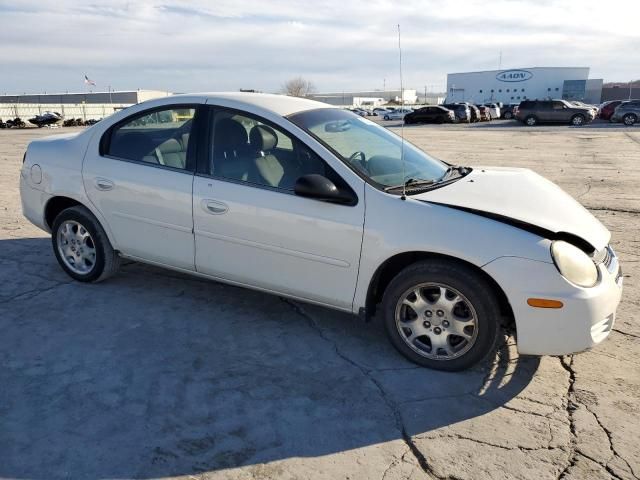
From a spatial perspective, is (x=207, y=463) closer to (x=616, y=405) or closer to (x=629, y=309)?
(x=616, y=405)

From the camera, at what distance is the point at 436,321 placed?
3.32 m

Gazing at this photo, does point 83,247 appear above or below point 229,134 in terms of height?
below

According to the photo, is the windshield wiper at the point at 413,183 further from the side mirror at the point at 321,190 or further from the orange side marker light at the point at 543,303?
the orange side marker light at the point at 543,303

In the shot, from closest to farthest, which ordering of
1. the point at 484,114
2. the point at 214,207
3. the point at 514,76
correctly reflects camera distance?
1. the point at 214,207
2. the point at 484,114
3. the point at 514,76

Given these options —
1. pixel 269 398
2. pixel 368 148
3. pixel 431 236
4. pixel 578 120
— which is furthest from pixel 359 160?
pixel 578 120

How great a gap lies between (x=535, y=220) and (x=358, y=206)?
42.0 inches

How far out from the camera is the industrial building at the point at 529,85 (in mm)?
73250

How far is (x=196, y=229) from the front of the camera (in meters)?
3.93

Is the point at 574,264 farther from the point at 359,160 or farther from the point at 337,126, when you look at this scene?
the point at 337,126

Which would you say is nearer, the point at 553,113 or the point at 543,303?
the point at 543,303

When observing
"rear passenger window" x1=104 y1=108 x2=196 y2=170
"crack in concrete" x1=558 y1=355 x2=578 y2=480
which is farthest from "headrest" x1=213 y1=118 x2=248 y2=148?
"crack in concrete" x1=558 y1=355 x2=578 y2=480

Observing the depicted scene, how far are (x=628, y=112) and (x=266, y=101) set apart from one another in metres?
36.1

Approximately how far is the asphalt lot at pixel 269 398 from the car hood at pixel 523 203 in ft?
2.17

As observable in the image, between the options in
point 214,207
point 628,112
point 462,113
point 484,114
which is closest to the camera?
point 214,207
